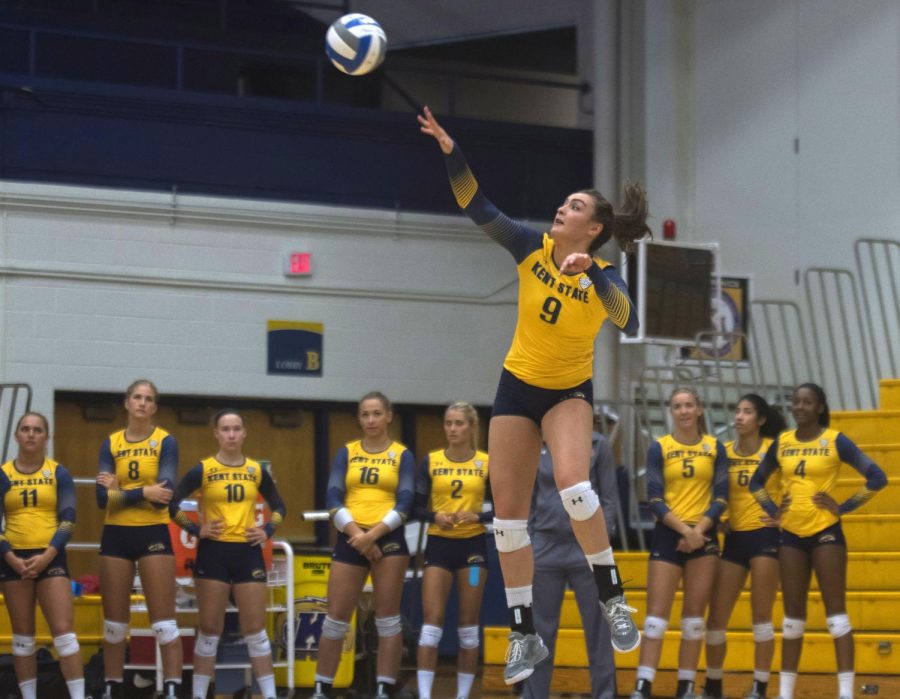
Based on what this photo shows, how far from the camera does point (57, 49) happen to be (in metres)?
13.1

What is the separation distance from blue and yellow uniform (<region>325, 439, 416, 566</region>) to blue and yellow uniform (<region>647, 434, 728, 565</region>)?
1.45 meters

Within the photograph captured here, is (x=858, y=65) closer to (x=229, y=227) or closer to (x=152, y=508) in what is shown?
(x=229, y=227)

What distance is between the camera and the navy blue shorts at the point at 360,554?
8.66 m

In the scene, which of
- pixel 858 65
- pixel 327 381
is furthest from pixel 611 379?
pixel 858 65

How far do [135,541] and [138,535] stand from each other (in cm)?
4

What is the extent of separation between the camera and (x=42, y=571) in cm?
855

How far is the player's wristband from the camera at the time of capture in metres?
8.66

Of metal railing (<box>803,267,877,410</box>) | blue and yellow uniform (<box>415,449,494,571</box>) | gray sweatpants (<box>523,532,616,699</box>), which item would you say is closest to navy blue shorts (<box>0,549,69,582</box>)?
blue and yellow uniform (<box>415,449,494,571</box>)

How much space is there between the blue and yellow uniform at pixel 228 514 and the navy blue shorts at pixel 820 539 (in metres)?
2.99

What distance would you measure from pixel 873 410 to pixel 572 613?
290cm

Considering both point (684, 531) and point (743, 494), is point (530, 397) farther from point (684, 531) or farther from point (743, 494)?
point (743, 494)

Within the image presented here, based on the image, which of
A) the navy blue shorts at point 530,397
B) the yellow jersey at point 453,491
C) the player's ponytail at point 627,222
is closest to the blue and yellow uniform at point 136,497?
the yellow jersey at point 453,491

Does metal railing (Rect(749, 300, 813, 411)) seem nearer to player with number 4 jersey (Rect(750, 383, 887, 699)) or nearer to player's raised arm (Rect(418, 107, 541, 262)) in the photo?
player with number 4 jersey (Rect(750, 383, 887, 699))

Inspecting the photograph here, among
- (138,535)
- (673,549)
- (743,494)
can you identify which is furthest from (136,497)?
(743,494)
